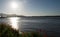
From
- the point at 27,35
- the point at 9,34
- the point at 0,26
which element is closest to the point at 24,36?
the point at 27,35

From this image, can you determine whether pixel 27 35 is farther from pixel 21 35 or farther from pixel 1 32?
pixel 1 32

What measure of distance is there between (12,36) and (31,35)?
0.93m

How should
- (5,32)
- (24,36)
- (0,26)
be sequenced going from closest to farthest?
1. (24,36)
2. (5,32)
3. (0,26)

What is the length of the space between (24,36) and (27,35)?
0.16m

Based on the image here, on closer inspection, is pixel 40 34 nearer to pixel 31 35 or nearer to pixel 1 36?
pixel 31 35

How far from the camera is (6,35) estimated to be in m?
8.27

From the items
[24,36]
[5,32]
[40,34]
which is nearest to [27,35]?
[24,36]

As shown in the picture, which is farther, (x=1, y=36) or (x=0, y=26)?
(x=0, y=26)

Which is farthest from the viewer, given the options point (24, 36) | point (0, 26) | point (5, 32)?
point (0, 26)

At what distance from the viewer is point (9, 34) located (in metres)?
8.15

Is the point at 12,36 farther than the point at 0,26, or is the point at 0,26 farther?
the point at 0,26

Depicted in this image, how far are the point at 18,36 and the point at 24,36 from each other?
467 mm

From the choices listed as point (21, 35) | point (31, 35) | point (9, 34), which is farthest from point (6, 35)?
point (31, 35)

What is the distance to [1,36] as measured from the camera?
8.25 meters
